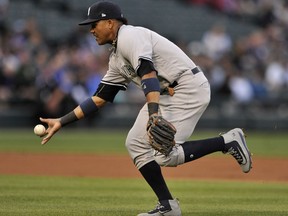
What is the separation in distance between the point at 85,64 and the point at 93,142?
2.53 m

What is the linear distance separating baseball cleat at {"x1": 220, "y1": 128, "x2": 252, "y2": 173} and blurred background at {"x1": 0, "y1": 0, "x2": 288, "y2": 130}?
11.4 m

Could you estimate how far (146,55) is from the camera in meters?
6.55

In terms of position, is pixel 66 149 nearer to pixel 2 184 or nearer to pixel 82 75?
pixel 82 75

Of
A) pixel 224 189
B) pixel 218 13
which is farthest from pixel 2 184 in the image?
pixel 218 13

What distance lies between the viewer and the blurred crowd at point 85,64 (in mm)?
18328

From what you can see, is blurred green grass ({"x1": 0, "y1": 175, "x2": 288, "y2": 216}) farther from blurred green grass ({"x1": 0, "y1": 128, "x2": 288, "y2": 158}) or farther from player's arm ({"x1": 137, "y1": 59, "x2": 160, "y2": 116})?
blurred green grass ({"x1": 0, "y1": 128, "x2": 288, "y2": 158})

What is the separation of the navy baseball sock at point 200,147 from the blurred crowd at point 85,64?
11496mm

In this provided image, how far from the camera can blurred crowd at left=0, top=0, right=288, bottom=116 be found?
18.3 meters

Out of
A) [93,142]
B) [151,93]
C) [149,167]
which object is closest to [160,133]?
[151,93]

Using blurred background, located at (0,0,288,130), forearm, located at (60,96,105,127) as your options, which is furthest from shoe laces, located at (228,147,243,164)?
blurred background, located at (0,0,288,130)

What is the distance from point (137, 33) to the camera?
670 centimetres

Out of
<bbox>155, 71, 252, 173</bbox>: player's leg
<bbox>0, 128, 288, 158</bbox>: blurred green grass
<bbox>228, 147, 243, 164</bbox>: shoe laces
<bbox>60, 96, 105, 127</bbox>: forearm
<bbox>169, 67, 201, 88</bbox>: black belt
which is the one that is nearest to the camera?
<bbox>155, 71, 252, 173</bbox>: player's leg

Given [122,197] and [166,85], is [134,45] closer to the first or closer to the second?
[166,85]

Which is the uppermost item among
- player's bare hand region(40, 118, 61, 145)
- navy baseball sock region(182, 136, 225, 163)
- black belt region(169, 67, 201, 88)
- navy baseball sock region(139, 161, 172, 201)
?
black belt region(169, 67, 201, 88)
